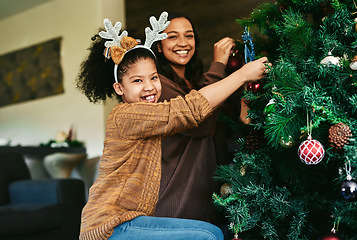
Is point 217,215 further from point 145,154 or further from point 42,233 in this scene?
point 42,233

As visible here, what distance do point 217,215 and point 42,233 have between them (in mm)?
1764

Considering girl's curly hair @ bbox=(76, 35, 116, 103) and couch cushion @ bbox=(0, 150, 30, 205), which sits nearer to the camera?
girl's curly hair @ bbox=(76, 35, 116, 103)

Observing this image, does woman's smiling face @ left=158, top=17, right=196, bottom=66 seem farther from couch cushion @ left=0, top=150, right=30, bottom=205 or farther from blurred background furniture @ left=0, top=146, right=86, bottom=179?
blurred background furniture @ left=0, top=146, right=86, bottom=179

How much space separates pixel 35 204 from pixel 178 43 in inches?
72.9

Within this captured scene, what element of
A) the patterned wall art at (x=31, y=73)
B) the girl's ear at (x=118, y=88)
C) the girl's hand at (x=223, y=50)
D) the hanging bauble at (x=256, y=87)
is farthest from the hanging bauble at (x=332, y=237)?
the patterned wall art at (x=31, y=73)

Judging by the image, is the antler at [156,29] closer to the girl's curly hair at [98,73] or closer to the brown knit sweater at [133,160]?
the girl's curly hair at [98,73]

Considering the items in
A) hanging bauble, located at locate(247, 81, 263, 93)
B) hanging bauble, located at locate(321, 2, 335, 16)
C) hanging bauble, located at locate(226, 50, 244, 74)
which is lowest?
hanging bauble, located at locate(247, 81, 263, 93)

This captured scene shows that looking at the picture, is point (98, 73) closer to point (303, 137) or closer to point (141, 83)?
point (141, 83)

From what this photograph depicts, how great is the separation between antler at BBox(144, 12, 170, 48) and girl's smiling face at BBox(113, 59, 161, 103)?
75 millimetres

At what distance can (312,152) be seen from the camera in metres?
0.81

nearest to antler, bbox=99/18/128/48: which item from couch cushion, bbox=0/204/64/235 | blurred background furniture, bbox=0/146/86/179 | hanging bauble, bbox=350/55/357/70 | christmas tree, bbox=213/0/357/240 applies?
christmas tree, bbox=213/0/357/240

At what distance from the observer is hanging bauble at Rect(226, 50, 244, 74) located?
48.8 inches

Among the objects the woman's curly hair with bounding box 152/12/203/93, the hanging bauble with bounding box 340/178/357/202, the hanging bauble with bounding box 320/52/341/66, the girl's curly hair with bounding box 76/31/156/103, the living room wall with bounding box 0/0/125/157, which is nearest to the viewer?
the hanging bauble with bounding box 340/178/357/202

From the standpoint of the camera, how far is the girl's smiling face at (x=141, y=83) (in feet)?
4.03
